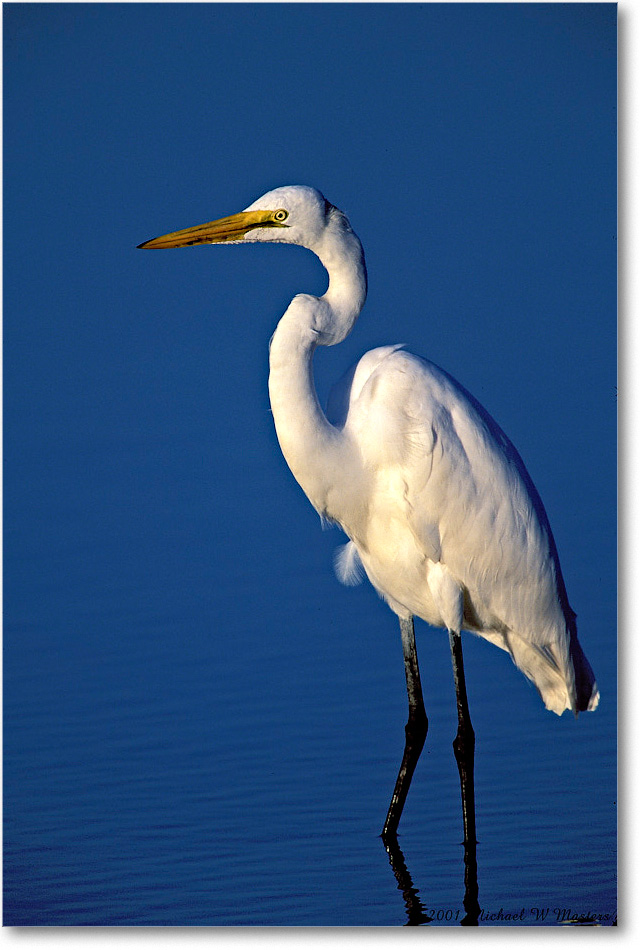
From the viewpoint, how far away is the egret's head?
12.8 feet

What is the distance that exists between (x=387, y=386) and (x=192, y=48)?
4.52 feet

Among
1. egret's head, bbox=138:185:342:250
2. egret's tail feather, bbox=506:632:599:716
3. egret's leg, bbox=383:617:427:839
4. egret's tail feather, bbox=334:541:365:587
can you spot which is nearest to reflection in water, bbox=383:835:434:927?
egret's leg, bbox=383:617:427:839

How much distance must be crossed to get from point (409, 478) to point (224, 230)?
0.83 m

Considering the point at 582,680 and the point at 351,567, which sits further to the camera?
the point at 351,567

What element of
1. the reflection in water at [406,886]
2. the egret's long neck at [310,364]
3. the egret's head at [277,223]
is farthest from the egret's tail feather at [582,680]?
the egret's head at [277,223]

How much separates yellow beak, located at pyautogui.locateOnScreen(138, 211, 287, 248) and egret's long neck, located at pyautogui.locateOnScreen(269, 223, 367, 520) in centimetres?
16

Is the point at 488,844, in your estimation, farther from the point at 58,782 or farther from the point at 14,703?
the point at 14,703

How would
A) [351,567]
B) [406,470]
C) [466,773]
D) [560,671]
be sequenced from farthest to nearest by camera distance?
[351,567] → [560,671] → [466,773] → [406,470]

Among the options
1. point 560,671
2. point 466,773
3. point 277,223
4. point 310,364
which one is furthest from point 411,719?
point 277,223

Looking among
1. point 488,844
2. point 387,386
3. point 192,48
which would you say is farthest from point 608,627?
point 192,48

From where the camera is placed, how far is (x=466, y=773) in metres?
4.10

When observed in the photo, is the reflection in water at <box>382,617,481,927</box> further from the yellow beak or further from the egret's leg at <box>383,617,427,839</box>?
the yellow beak

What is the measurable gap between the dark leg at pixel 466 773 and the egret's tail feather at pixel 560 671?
23cm

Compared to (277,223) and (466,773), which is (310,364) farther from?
(466,773)
